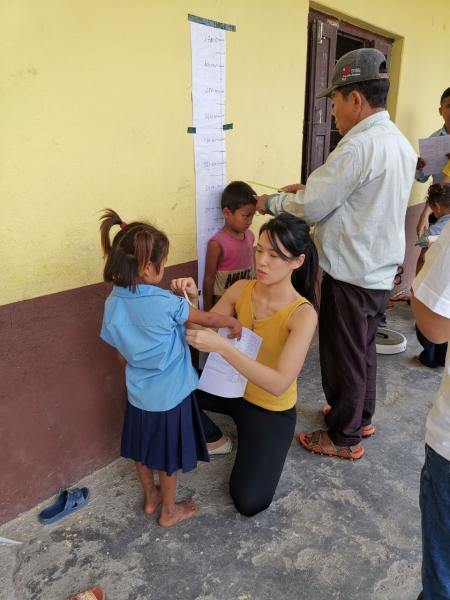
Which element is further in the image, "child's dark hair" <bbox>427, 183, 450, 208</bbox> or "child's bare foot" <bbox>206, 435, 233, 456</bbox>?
"child's dark hair" <bbox>427, 183, 450, 208</bbox>


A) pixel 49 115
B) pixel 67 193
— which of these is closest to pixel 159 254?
pixel 67 193

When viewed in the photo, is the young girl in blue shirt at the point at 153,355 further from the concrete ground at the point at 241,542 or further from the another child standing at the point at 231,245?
the another child standing at the point at 231,245

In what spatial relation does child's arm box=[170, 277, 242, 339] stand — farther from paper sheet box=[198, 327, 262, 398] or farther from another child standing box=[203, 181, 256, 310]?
another child standing box=[203, 181, 256, 310]

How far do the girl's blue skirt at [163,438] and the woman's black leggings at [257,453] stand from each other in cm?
29

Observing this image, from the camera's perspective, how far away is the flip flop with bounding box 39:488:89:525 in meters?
1.98

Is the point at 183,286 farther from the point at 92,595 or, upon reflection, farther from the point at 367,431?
the point at 367,431

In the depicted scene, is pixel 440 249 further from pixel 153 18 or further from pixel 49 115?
pixel 153 18

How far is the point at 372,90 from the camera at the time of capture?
209 centimetres

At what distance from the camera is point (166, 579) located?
1.70 meters

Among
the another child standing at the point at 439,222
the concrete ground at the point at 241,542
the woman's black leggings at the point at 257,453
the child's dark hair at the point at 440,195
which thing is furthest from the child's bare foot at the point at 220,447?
the child's dark hair at the point at 440,195

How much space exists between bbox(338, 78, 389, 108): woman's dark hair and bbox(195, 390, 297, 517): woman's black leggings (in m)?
1.56

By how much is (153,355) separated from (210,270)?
37.6 inches

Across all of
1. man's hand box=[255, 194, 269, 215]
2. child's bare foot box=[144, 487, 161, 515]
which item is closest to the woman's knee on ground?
child's bare foot box=[144, 487, 161, 515]

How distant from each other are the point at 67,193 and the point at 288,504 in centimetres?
173
